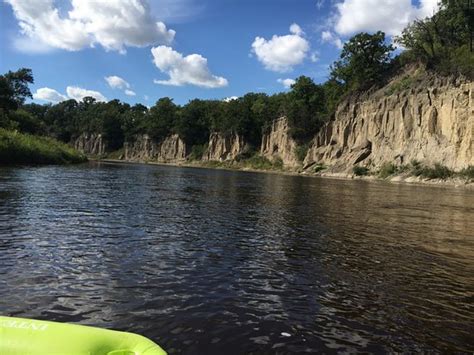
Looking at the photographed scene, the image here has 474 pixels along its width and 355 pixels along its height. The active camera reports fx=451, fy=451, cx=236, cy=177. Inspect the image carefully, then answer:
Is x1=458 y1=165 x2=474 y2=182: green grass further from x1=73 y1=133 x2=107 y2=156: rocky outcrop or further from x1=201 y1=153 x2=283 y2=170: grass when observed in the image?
x1=73 y1=133 x2=107 y2=156: rocky outcrop

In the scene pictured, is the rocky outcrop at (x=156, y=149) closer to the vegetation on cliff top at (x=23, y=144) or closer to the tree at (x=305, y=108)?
the tree at (x=305, y=108)

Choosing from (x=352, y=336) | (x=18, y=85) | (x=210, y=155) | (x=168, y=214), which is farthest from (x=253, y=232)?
(x=210, y=155)

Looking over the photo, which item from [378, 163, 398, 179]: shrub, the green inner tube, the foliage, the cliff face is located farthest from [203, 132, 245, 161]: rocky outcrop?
the green inner tube

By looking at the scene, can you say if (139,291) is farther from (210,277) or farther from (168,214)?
(168,214)

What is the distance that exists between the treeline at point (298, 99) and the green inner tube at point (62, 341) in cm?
6713

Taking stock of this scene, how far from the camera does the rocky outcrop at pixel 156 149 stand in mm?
153250

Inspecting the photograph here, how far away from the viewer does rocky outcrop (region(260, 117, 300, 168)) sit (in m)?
108

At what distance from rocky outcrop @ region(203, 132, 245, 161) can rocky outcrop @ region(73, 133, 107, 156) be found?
208ft

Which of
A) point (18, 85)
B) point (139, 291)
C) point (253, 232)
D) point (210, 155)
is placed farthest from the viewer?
point (210, 155)

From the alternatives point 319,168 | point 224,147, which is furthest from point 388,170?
point 224,147

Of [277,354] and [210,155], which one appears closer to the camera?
[277,354]

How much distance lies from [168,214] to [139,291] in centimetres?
1091

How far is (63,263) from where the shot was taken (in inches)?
402

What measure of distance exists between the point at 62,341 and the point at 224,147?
129501 millimetres
